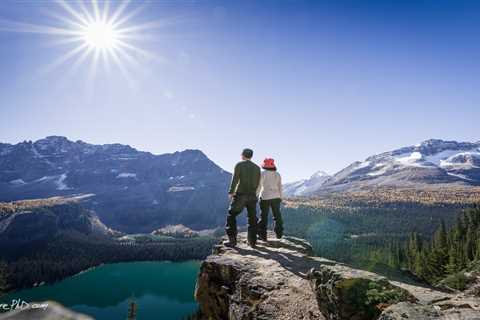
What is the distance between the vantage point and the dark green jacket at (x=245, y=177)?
12.8 m

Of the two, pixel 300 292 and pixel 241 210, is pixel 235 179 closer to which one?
pixel 241 210

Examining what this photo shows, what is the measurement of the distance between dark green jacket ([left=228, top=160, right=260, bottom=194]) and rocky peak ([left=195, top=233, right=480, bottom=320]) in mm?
2438

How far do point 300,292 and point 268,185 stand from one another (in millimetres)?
5863

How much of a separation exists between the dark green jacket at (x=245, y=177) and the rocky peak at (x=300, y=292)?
2.44 meters

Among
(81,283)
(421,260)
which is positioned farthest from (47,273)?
(421,260)

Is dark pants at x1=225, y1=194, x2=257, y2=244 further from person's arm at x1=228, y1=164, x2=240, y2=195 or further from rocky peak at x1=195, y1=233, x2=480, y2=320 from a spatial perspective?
rocky peak at x1=195, y1=233, x2=480, y2=320

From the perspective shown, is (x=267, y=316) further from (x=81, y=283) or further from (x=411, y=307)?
(x=81, y=283)

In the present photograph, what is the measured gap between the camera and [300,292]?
8461 mm

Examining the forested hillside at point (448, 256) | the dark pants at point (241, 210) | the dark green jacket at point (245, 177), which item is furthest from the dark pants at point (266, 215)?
the forested hillside at point (448, 256)

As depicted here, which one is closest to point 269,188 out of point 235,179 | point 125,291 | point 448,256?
point 235,179

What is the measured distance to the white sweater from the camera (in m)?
13.7

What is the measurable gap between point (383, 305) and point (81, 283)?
17880cm

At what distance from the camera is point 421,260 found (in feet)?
238

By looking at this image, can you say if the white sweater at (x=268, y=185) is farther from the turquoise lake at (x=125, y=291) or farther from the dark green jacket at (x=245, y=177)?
the turquoise lake at (x=125, y=291)
